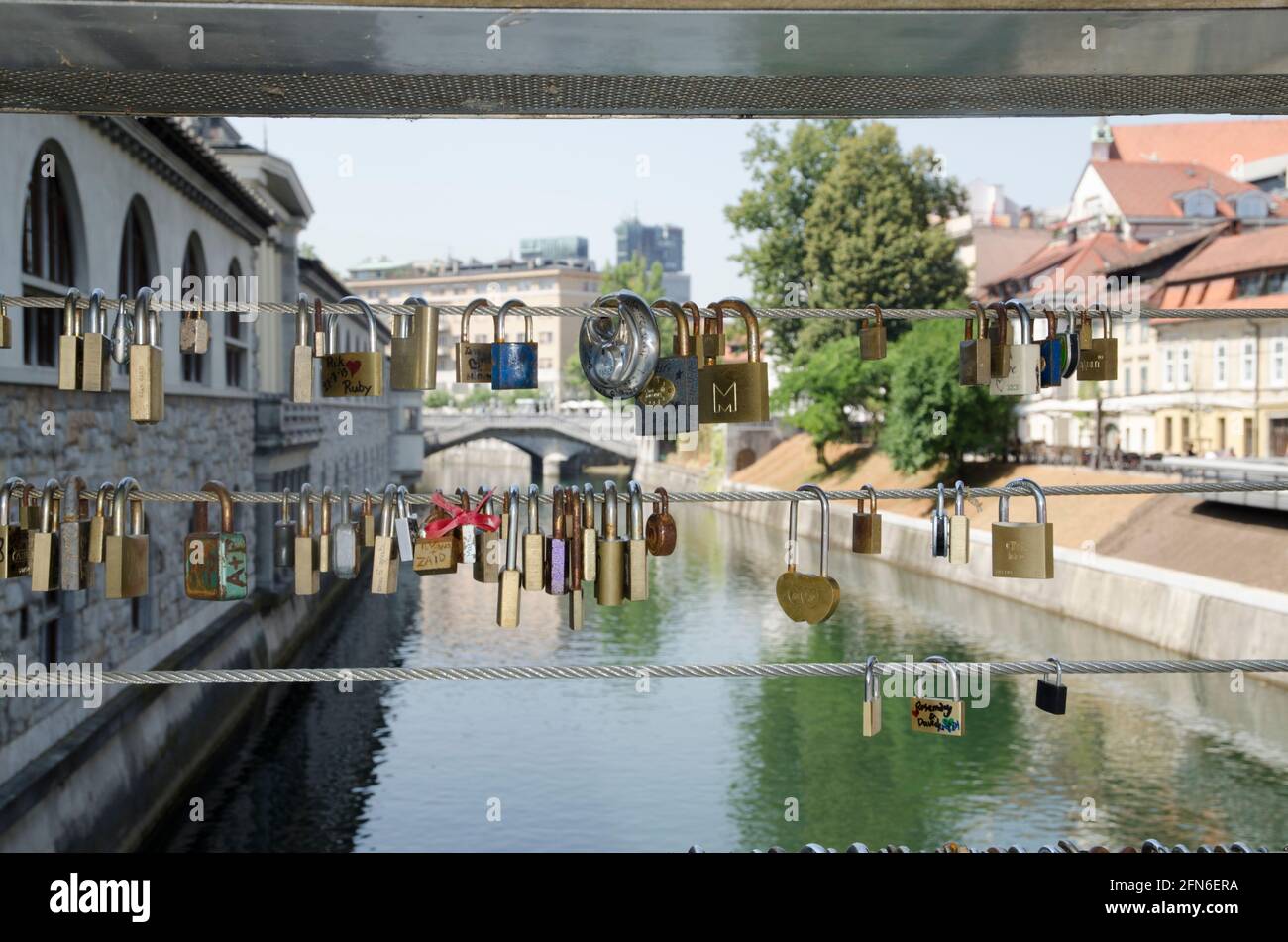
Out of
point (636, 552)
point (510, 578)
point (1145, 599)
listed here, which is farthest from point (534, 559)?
point (1145, 599)

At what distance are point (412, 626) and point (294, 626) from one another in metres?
4.96

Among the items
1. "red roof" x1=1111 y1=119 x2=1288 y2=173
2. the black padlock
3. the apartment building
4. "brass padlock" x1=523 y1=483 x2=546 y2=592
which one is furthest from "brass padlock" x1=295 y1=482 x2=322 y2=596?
the apartment building

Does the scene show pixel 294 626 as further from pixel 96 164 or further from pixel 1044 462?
pixel 1044 462

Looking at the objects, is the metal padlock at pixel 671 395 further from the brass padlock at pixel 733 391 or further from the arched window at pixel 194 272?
the arched window at pixel 194 272

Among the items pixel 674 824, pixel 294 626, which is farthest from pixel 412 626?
pixel 674 824

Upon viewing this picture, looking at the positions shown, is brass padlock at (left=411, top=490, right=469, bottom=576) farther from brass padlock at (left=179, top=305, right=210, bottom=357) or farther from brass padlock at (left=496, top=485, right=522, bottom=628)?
brass padlock at (left=179, top=305, right=210, bottom=357)

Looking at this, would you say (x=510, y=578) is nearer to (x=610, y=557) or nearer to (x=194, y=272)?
(x=610, y=557)

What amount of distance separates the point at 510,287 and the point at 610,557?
499 ft

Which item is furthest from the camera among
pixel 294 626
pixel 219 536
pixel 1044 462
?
pixel 1044 462

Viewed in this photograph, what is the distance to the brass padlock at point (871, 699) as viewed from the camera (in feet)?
14.6

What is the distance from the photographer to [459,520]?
18.3 feet

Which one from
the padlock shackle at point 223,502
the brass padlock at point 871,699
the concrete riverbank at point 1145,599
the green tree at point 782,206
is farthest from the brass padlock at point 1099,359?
the green tree at point 782,206

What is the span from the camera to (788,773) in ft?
69.2
